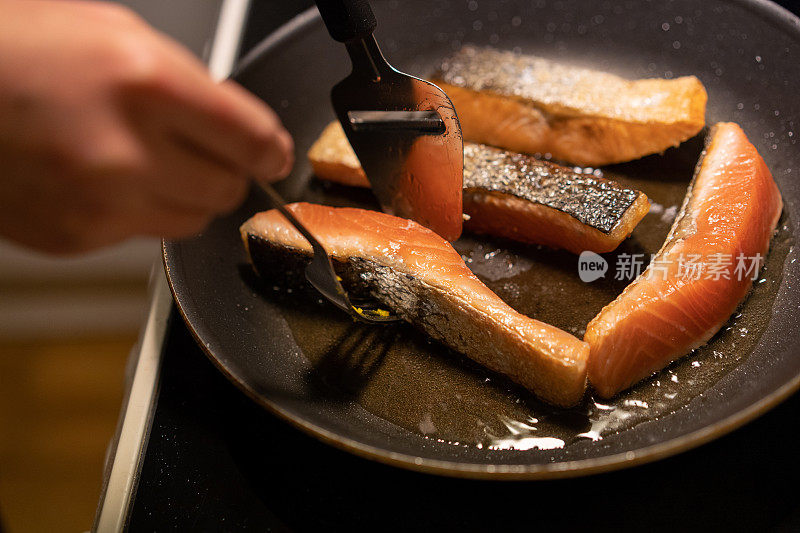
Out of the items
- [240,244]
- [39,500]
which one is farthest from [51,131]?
[39,500]

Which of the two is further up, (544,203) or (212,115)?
(212,115)

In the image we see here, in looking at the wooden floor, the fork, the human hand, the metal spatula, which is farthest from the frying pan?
the wooden floor

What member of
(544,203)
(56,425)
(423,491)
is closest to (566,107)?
(544,203)

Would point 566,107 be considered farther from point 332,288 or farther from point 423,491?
point 423,491

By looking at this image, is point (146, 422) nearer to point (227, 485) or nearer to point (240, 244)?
point (227, 485)

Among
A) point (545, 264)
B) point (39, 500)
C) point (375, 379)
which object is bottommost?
point (39, 500)

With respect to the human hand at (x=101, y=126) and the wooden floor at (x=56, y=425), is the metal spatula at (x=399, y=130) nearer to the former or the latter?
the human hand at (x=101, y=126)
